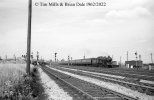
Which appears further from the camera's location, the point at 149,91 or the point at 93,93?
the point at 149,91

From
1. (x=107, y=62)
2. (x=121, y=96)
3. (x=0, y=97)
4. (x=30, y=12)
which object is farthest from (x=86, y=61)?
(x=0, y=97)

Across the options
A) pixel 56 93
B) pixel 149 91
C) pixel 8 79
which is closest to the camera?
pixel 8 79

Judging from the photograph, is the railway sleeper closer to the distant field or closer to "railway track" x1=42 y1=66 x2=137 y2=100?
"railway track" x1=42 y1=66 x2=137 y2=100

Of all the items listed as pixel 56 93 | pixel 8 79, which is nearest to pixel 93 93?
pixel 56 93

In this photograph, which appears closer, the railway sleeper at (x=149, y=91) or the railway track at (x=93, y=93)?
the railway track at (x=93, y=93)

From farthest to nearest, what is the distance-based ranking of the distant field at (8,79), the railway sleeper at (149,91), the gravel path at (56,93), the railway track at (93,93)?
the railway sleeper at (149,91)
the gravel path at (56,93)
the railway track at (93,93)
the distant field at (8,79)

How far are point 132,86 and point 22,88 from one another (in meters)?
8.02

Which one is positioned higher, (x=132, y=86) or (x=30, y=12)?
(x=30, y=12)

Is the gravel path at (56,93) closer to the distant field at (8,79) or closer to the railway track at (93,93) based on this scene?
the railway track at (93,93)

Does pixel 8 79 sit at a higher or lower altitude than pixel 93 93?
higher

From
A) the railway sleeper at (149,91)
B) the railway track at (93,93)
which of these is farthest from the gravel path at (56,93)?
the railway sleeper at (149,91)

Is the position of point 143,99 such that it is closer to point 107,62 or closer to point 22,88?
point 22,88

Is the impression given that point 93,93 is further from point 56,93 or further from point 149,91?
point 149,91

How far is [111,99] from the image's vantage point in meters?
9.33
